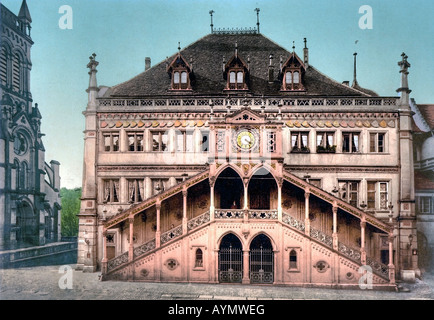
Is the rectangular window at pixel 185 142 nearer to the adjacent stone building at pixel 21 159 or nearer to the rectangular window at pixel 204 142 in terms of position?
the rectangular window at pixel 204 142

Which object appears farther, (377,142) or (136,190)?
(136,190)

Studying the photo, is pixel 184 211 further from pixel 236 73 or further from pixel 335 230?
pixel 236 73

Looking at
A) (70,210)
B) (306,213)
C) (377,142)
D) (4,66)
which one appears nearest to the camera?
(306,213)

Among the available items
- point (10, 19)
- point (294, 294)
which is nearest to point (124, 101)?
point (10, 19)

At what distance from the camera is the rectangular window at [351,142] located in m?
20.1

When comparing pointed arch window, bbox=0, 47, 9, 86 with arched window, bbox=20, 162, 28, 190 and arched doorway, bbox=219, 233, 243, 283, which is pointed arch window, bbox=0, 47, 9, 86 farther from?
arched doorway, bbox=219, 233, 243, 283

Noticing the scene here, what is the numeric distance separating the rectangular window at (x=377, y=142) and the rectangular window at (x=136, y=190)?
1149 centimetres

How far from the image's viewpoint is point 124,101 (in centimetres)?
2038

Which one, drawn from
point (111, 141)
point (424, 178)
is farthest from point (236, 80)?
point (424, 178)

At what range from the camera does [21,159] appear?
789 inches

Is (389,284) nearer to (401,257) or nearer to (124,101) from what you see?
(401,257)

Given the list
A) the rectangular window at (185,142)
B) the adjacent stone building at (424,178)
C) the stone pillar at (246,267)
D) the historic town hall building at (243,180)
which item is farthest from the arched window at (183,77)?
the adjacent stone building at (424,178)

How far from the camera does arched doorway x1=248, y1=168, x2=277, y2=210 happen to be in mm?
19391

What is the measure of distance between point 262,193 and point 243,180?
70.3 inches
